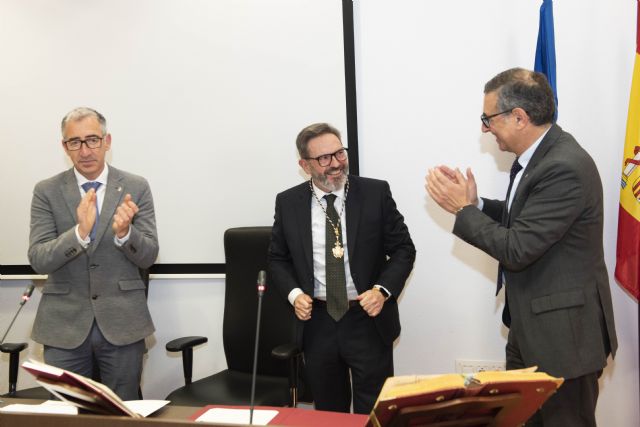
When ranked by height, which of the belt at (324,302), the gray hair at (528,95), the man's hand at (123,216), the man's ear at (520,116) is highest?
the gray hair at (528,95)

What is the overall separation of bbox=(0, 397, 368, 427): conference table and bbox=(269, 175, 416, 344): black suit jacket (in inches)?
32.4

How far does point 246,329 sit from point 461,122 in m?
1.58

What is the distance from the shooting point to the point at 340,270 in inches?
103

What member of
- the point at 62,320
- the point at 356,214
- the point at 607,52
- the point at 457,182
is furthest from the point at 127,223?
the point at 607,52

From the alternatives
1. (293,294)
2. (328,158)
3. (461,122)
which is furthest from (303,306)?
(461,122)

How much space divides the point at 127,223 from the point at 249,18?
→ 1436mm

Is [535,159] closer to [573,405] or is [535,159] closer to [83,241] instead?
[573,405]

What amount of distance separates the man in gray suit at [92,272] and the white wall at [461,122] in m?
1.00

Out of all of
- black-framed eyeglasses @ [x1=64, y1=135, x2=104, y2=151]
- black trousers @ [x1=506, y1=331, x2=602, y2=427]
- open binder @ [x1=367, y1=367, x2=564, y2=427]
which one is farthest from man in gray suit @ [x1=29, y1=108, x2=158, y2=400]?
black trousers @ [x1=506, y1=331, x2=602, y2=427]

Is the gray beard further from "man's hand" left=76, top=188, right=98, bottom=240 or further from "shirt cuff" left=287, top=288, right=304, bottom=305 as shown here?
"man's hand" left=76, top=188, right=98, bottom=240

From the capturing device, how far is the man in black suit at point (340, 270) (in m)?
2.62

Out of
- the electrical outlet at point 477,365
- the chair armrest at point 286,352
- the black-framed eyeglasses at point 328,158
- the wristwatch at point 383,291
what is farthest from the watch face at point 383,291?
the electrical outlet at point 477,365

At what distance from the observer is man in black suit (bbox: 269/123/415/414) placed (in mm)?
2615

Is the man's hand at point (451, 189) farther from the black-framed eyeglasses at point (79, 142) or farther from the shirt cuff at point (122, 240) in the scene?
the black-framed eyeglasses at point (79, 142)
